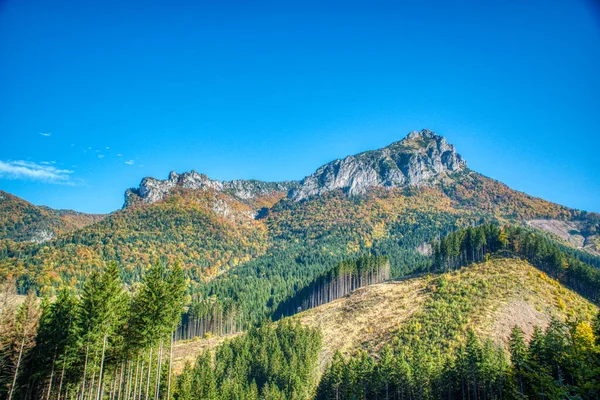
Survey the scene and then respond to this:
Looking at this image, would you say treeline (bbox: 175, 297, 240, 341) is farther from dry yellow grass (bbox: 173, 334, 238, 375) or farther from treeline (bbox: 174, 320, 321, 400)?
treeline (bbox: 174, 320, 321, 400)

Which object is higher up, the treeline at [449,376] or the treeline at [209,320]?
the treeline at [209,320]

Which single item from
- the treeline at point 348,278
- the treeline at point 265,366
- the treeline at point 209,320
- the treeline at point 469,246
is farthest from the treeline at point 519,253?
the treeline at point 209,320

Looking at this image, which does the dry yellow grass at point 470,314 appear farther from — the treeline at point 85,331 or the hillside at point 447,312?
the treeline at point 85,331

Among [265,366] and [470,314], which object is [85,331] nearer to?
[265,366]

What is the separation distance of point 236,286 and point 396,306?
94771mm

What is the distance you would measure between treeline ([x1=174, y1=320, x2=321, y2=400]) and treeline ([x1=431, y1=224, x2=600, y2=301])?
165ft

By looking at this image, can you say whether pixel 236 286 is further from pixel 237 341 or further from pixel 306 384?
pixel 306 384

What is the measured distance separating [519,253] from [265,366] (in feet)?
246

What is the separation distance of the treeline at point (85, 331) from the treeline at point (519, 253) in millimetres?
90799

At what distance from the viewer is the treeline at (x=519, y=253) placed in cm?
9175

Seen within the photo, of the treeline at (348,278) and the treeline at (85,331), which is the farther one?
the treeline at (348,278)

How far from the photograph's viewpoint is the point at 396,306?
8875cm

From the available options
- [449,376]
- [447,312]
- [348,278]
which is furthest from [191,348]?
[449,376]

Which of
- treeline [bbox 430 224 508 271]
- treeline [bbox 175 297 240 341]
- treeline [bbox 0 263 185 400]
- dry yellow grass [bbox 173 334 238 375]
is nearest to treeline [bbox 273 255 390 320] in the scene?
treeline [bbox 175 297 240 341]
